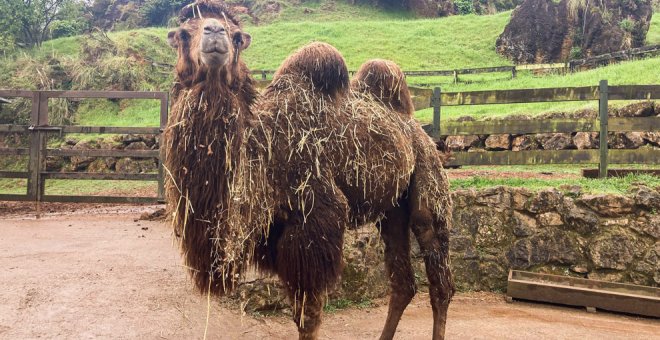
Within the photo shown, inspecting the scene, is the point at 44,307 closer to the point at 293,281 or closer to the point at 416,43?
the point at 293,281

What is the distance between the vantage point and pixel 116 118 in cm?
1870

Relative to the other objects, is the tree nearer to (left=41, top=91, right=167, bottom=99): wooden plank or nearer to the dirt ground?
(left=41, top=91, right=167, bottom=99): wooden plank

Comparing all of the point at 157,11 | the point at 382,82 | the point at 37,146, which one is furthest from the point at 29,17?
the point at 382,82

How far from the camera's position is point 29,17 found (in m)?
24.3

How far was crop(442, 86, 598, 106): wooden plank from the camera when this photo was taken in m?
7.62

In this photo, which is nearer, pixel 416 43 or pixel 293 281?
pixel 293 281

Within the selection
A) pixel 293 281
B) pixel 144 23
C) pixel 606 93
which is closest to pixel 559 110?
pixel 606 93

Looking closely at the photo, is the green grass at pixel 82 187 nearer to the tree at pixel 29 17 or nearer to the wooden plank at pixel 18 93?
the wooden plank at pixel 18 93

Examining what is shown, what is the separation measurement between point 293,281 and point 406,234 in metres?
1.60

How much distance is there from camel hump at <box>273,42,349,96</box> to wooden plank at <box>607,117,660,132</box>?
577 cm

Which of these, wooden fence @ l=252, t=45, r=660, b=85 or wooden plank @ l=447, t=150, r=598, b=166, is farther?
wooden fence @ l=252, t=45, r=660, b=85

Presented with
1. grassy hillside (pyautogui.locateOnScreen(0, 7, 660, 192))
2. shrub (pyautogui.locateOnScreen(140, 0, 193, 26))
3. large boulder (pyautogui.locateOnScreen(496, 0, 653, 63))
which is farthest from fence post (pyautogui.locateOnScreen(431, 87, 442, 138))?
shrub (pyautogui.locateOnScreen(140, 0, 193, 26))

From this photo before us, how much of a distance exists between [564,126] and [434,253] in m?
4.88

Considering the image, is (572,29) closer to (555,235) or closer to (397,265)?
(555,235)
